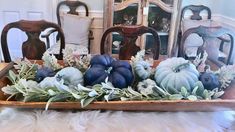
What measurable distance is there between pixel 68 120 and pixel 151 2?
2317 mm

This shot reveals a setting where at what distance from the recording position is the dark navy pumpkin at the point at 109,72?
0.91 metres

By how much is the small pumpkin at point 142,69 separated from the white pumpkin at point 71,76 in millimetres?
225

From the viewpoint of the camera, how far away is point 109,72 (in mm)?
949

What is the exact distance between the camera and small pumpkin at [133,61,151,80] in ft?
3.23

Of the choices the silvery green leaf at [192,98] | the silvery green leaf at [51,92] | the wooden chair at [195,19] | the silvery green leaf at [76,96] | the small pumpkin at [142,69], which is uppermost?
the wooden chair at [195,19]

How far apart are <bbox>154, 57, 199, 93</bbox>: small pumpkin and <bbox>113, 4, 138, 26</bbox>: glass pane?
2021 millimetres

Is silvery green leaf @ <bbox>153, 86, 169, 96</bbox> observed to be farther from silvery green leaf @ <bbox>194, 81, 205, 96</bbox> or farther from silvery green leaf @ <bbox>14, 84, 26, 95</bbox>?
silvery green leaf @ <bbox>14, 84, 26, 95</bbox>

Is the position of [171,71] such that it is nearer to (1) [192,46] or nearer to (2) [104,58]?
(2) [104,58]

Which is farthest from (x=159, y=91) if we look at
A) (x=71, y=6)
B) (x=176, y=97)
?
(x=71, y=6)

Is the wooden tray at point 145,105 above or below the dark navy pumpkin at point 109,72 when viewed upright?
below

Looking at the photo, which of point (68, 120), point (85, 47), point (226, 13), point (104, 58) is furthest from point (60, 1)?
point (68, 120)

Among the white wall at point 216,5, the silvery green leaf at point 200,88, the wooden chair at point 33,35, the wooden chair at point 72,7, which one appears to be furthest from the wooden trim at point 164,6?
the silvery green leaf at point 200,88

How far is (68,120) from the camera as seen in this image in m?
0.82

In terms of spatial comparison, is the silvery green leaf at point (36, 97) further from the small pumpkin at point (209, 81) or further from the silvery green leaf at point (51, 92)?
the small pumpkin at point (209, 81)
